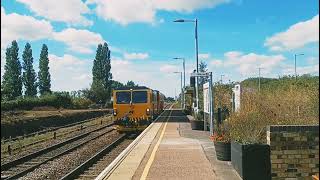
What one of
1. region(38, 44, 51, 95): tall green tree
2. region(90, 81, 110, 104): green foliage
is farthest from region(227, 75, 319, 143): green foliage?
region(90, 81, 110, 104): green foliage

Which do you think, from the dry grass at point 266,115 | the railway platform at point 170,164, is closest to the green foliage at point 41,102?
the railway platform at point 170,164

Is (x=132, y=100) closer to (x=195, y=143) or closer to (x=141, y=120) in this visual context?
(x=141, y=120)

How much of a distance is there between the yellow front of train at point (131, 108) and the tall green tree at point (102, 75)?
247 feet

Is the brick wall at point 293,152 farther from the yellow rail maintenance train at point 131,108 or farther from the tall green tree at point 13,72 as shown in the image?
the tall green tree at point 13,72

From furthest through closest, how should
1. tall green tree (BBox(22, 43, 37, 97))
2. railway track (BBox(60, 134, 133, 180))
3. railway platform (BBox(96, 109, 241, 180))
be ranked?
tall green tree (BBox(22, 43, 37, 97)), railway track (BBox(60, 134, 133, 180)), railway platform (BBox(96, 109, 241, 180))

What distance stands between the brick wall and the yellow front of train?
22256mm

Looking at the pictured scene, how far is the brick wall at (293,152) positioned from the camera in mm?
9384

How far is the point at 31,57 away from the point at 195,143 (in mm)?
79246

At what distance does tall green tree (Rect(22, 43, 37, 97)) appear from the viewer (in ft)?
300

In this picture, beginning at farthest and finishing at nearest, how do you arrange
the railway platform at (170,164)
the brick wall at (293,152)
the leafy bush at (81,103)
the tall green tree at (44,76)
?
1. the tall green tree at (44,76)
2. the leafy bush at (81,103)
3. the railway platform at (170,164)
4. the brick wall at (293,152)

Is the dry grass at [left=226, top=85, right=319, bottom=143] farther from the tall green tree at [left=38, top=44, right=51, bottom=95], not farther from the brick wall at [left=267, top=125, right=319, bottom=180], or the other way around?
the tall green tree at [left=38, top=44, right=51, bottom=95]

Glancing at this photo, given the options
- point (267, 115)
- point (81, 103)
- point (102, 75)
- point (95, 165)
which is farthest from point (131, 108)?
point (102, 75)

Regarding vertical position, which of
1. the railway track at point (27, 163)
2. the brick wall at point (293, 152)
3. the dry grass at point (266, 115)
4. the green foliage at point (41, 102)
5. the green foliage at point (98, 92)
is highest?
the green foliage at point (98, 92)

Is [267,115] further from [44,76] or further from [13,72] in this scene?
[44,76]
